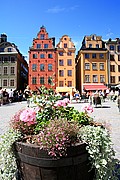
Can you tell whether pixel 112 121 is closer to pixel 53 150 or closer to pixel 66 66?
pixel 53 150

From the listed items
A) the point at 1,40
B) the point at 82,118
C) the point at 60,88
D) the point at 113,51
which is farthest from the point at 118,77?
the point at 82,118

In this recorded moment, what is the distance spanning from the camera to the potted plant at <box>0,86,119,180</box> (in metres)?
2.25

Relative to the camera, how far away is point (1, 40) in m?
53.9

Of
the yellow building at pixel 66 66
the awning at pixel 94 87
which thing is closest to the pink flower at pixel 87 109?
the awning at pixel 94 87

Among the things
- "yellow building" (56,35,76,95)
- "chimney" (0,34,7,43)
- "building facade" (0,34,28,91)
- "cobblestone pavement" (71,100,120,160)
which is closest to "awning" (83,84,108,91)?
"yellow building" (56,35,76,95)

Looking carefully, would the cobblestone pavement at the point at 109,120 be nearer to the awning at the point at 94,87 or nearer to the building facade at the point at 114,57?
the awning at the point at 94,87

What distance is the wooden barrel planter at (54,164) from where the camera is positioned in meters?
2.25

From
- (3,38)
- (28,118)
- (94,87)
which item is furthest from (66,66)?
(28,118)

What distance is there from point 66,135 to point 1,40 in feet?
180

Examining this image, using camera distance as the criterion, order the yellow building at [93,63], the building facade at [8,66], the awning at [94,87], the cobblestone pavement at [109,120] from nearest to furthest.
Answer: the cobblestone pavement at [109,120] < the awning at [94,87] < the yellow building at [93,63] < the building facade at [8,66]

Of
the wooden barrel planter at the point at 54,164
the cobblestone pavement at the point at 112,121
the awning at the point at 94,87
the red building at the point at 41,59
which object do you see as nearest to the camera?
the wooden barrel planter at the point at 54,164

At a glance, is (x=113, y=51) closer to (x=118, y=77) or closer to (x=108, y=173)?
(x=118, y=77)

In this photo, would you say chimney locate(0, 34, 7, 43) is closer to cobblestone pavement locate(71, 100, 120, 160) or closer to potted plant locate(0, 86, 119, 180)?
cobblestone pavement locate(71, 100, 120, 160)

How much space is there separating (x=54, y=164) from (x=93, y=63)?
45907mm
